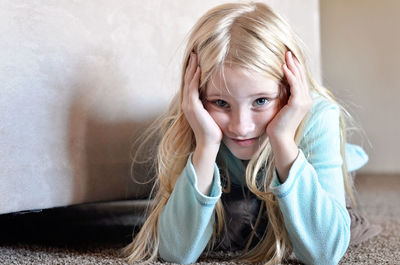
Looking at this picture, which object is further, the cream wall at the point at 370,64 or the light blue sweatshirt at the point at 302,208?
the cream wall at the point at 370,64

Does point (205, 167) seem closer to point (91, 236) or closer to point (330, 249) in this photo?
point (330, 249)

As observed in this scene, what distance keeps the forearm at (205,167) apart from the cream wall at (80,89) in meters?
0.20

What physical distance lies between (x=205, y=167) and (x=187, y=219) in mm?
81

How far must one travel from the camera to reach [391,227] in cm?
112

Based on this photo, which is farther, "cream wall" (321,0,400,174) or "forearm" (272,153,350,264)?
"cream wall" (321,0,400,174)

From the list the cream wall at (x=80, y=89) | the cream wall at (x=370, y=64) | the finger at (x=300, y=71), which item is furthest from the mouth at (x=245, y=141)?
the cream wall at (x=370, y=64)

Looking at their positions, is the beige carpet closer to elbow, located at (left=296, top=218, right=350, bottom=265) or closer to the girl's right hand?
elbow, located at (left=296, top=218, right=350, bottom=265)

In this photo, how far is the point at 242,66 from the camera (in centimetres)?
77

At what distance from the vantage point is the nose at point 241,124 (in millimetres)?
775

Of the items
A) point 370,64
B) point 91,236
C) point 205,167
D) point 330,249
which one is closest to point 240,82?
point 205,167

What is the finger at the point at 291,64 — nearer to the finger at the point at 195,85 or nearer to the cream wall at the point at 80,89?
the finger at the point at 195,85

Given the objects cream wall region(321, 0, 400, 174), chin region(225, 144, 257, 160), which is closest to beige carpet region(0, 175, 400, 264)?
chin region(225, 144, 257, 160)

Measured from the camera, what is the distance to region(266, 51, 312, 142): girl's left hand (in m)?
0.78

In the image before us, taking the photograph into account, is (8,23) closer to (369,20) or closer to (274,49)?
(274,49)
